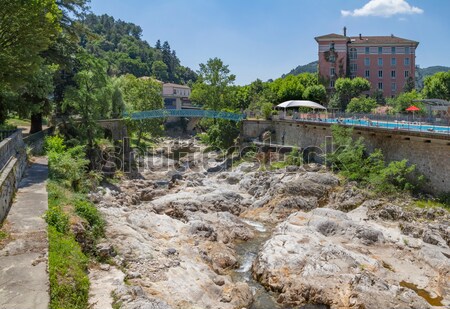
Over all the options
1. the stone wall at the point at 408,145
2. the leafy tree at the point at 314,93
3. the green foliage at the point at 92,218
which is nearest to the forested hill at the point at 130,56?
the leafy tree at the point at 314,93

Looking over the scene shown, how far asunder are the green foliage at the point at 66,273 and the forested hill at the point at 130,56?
94.9 meters

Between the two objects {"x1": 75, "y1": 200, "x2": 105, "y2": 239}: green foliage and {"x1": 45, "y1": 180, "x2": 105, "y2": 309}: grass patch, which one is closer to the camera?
{"x1": 45, "y1": 180, "x2": 105, "y2": 309}: grass patch

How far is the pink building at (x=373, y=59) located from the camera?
6919 centimetres

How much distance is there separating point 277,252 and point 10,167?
11.4 m

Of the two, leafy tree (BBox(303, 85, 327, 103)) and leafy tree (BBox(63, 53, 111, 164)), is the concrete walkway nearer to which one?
leafy tree (BBox(63, 53, 111, 164))

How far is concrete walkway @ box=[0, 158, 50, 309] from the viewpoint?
8398 mm

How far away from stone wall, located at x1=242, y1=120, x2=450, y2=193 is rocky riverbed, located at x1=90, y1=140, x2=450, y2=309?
2.98 m

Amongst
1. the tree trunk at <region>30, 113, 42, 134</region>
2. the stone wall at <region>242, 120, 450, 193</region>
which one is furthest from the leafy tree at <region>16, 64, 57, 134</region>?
the stone wall at <region>242, 120, 450, 193</region>

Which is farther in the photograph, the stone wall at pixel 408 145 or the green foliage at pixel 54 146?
the green foliage at pixel 54 146

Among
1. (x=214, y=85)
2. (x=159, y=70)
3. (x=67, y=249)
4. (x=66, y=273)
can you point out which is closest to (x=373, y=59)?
(x=214, y=85)

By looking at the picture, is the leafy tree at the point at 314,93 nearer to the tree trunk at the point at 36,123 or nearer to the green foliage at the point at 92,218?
the tree trunk at the point at 36,123

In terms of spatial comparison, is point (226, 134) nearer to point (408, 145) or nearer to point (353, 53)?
point (408, 145)

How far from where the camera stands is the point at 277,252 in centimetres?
1661

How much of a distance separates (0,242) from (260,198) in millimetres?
19622
